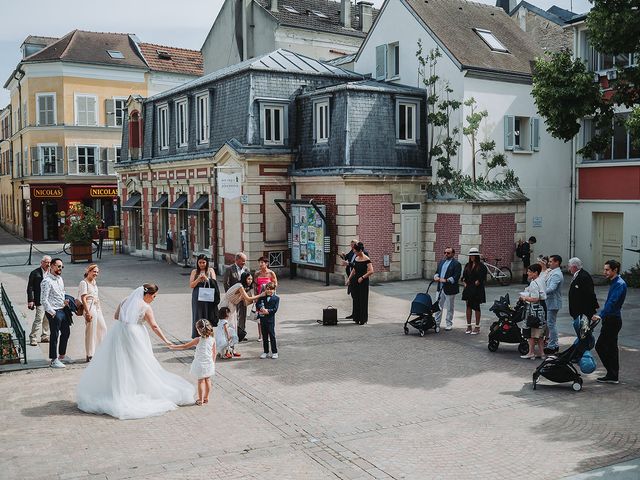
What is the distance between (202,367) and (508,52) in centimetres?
1906

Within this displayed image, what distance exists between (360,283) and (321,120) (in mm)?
8957

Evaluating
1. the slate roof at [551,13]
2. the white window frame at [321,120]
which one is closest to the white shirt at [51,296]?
the white window frame at [321,120]

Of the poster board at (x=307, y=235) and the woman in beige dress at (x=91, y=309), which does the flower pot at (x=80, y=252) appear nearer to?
the poster board at (x=307, y=235)

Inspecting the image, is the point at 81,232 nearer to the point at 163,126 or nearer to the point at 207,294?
the point at 163,126

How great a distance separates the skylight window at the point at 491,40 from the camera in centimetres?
2472

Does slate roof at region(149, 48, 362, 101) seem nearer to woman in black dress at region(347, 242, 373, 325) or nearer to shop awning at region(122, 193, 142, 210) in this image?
shop awning at region(122, 193, 142, 210)

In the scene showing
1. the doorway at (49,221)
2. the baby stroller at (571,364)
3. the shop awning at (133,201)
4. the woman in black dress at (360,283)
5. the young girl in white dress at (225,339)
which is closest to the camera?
the baby stroller at (571,364)

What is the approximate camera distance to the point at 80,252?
30.8 meters

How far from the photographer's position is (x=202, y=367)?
1002 centimetres

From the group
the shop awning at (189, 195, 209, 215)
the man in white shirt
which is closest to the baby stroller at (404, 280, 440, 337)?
the man in white shirt

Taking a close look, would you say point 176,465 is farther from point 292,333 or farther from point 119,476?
point 292,333

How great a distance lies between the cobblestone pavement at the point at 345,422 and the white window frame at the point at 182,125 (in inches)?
612

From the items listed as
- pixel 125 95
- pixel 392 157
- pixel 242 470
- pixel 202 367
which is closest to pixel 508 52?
pixel 392 157

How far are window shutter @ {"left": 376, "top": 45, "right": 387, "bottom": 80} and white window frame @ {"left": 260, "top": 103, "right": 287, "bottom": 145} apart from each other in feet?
13.5
